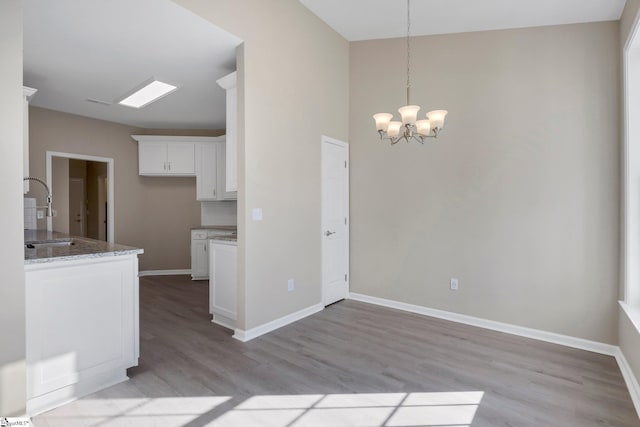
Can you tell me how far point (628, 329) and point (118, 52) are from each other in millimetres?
4886

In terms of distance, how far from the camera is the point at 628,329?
8.21 feet

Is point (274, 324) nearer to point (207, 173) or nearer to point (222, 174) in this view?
point (222, 174)

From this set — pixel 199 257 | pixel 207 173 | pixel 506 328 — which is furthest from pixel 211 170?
pixel 506 328

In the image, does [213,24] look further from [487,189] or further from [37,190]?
[37,190]

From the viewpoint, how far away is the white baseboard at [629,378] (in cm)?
216

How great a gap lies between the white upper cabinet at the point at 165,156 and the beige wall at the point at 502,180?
320 cm

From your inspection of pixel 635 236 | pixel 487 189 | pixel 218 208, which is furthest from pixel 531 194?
pixel 218 208

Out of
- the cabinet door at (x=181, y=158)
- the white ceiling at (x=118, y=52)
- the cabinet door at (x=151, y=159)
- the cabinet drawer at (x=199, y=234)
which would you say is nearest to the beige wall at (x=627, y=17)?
the white ceiling at (x=118, y=52)

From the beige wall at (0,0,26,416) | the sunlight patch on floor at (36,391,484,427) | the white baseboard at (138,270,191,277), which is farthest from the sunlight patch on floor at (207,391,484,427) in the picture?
the white baseboard at (138,270,191,277)

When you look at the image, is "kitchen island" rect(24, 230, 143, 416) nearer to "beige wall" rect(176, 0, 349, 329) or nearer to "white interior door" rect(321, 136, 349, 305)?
"beige wall" rect(176, 0, 349, 329)

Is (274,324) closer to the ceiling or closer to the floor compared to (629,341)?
closer to the floor

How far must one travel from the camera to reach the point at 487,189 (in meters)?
3.46

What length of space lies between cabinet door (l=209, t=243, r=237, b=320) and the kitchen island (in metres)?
1.01

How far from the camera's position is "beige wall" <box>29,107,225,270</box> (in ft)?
17.0
